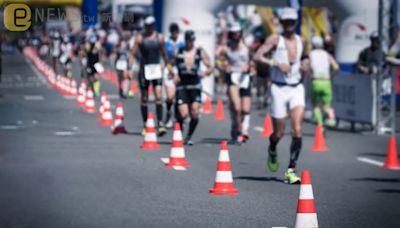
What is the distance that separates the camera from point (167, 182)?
13.9 metres

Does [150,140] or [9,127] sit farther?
[9,127]

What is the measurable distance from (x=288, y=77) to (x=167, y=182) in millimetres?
1833

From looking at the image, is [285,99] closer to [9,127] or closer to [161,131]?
[161,131]

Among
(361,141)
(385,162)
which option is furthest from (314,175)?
(361,141)

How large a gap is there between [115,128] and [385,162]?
574 cm

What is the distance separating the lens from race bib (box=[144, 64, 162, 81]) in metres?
20.7

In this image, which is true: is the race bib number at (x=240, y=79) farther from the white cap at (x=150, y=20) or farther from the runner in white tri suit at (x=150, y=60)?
the white cap at (x=150, y=20)

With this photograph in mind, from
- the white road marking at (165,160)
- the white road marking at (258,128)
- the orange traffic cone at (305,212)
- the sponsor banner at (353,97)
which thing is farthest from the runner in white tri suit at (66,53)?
the orange traffic cone at (305,212)

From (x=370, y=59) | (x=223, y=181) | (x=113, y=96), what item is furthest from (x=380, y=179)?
(x=113, y=96)

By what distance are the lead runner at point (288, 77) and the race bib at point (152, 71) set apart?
6452mm

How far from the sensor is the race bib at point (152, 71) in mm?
20734

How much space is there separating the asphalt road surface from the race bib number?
97cm

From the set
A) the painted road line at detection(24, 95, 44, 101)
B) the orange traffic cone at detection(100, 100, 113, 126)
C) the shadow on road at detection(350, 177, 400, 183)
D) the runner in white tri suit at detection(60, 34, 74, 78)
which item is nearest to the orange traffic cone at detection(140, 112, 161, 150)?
the shadow on road at detection(350, 177, 400, 183)

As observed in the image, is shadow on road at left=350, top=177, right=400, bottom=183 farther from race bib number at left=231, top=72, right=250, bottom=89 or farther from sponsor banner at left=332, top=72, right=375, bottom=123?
sponsor banner at left=332, top=72, right=375, bottom=123
